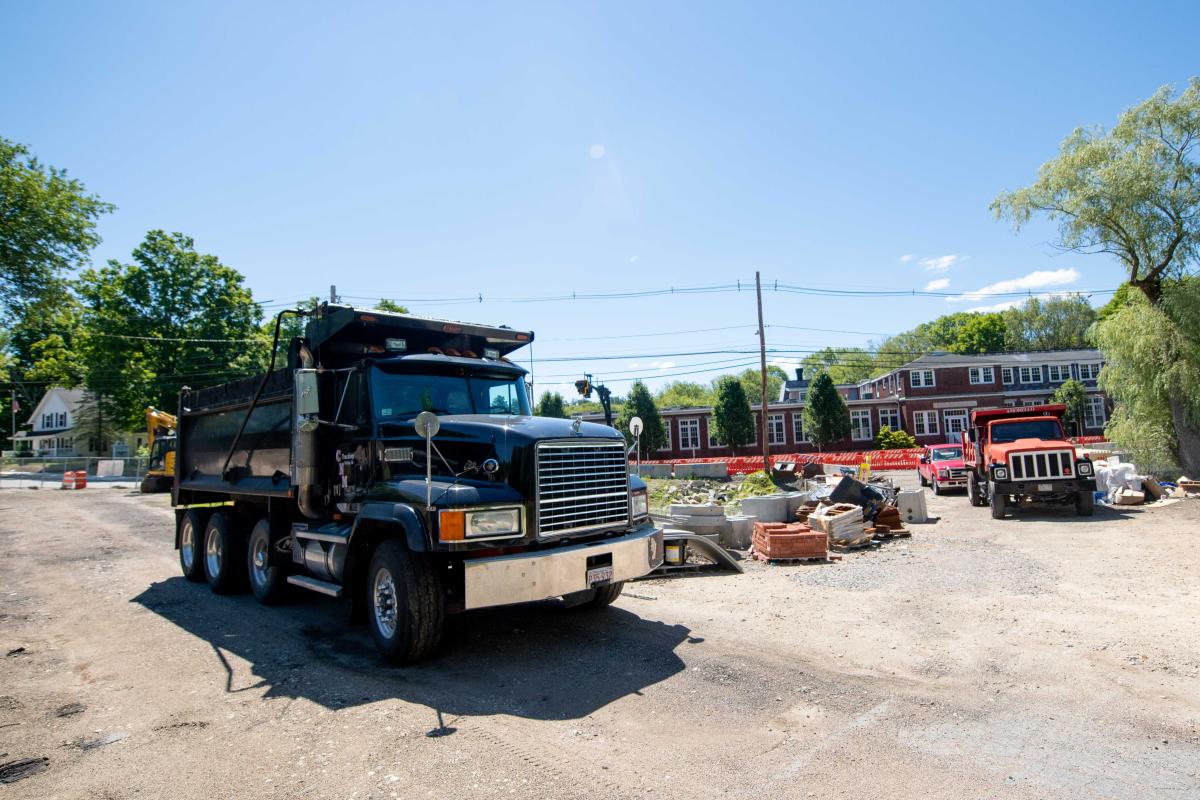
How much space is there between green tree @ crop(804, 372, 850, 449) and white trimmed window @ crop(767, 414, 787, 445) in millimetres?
5655

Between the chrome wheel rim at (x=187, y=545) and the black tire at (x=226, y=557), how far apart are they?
3.07 feet

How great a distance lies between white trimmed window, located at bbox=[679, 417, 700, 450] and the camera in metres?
55.4

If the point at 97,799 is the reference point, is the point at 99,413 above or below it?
above

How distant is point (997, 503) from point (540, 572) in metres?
13.2

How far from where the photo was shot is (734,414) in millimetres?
51250

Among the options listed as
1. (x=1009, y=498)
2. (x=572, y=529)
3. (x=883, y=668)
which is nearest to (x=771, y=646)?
(x=883, y=668)

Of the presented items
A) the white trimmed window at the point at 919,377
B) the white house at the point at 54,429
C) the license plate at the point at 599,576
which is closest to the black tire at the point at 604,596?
the license plate at the point at 599,576

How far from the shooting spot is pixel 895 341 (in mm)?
101062

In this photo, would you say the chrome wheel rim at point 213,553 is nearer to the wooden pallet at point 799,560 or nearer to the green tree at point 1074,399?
the wooden pallet at point 799,560

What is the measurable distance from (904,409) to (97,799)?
5380 cm

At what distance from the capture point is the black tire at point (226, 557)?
8.70m

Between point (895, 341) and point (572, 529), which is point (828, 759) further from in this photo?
point (895, 341)

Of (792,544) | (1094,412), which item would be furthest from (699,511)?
(1094,412)

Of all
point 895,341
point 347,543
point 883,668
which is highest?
point 895,341
